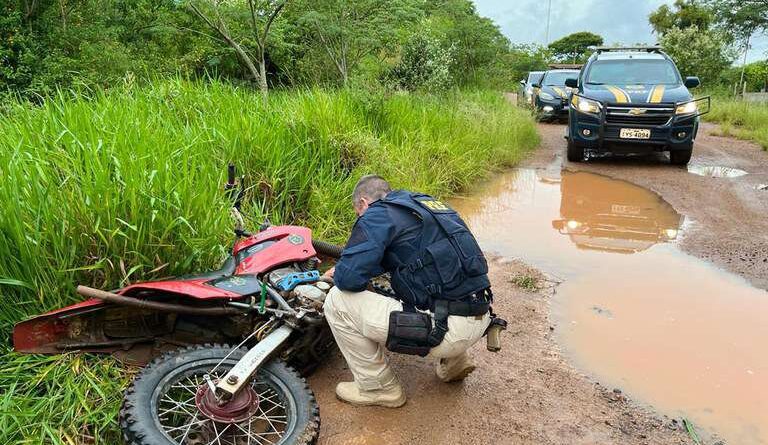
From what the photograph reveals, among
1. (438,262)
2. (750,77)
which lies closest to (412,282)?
(438,262)

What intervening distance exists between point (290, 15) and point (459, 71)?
5930 mm

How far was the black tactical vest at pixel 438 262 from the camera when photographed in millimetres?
2467

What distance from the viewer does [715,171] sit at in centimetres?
864

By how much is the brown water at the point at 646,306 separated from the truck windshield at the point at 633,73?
2730 millimetres

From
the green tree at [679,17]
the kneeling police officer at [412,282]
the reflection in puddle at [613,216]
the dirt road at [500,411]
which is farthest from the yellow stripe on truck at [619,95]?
the green tree at [679,17]

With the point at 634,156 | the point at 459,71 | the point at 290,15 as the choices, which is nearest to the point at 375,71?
the point at 290,15

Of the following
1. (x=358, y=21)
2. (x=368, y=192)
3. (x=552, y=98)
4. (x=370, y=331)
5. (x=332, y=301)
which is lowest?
(x=552, y=98)

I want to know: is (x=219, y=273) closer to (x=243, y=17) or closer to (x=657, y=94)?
(x=657, y=94)

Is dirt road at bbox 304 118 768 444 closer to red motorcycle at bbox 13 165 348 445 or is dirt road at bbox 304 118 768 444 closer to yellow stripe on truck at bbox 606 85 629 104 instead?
red motorcycle at bbox 13 165 348 445

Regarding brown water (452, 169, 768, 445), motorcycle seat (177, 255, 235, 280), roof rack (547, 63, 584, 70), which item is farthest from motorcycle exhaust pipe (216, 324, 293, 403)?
roof rack (547, 63, 584, 70)

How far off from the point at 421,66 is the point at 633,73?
405 cm

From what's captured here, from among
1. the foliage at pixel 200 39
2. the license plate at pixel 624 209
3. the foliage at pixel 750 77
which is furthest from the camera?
the foliage at pixel 750 77

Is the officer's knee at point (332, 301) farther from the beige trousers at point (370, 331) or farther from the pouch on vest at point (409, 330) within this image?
the pouch on vest at point (409, 330)

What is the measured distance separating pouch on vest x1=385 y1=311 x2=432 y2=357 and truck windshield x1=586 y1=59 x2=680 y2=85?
7700 millimetres
